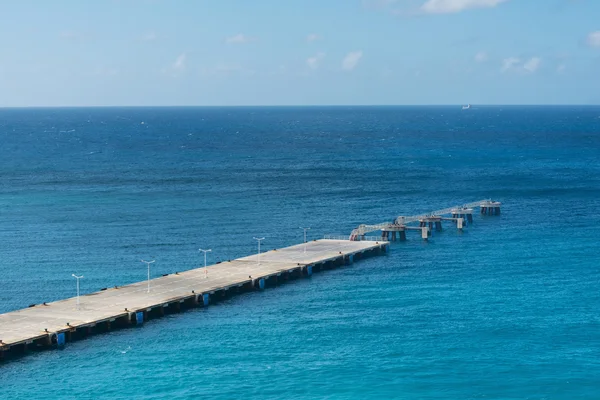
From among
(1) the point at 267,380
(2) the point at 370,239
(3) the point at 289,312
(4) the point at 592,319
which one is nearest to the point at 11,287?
(3) the point at 289,312

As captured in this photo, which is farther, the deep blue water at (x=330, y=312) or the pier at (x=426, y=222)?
the pier at (x=426, y=222)

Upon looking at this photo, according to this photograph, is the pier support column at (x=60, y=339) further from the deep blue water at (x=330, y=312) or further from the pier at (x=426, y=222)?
the pier at (x=426, y=222)

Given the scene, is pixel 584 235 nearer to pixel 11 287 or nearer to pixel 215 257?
pixel 215 257

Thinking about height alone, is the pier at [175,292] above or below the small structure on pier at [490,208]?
below

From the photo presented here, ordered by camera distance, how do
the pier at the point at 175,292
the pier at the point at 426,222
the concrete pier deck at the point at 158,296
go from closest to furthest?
1. the concrete pier deck at the point at 158,296
2. the pier at the point at 175,292
3. the pier at the point at 426,222

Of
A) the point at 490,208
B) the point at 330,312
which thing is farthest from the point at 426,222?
the point at 330,312

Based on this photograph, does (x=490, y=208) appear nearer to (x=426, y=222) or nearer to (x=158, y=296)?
(x=426, y=222)

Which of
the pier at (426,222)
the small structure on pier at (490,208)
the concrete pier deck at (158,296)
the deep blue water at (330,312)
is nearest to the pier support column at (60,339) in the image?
the concrete pier deck at (158,296)

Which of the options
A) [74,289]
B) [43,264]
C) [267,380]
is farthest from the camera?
[43,264]

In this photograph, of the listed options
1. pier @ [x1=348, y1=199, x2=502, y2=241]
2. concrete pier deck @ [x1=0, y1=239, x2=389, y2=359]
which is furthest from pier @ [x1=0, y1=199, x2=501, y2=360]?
pier @ [x1=348, y1=199, x2=502, y2=241]
